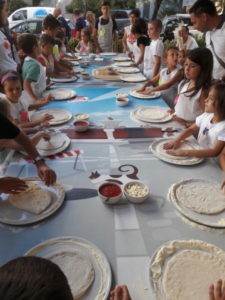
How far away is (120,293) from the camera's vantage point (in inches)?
34.6

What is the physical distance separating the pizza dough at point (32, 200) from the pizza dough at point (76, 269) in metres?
0.29

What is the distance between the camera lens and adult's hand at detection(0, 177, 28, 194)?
1263 millimetres

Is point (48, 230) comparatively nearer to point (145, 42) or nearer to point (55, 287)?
point (55, 287)

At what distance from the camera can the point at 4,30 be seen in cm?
306

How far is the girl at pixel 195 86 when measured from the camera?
218 centimetres

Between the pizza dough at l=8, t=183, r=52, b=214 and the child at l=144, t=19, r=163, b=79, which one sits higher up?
the child at l=144, t=19, r=163, b=79

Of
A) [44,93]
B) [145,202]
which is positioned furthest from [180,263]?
[44,93]

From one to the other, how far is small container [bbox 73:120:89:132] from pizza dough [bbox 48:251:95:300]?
114cm

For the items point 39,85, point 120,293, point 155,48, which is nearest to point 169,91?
point 155,48

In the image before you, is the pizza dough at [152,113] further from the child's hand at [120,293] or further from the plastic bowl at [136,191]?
the child's hand at [120,293]

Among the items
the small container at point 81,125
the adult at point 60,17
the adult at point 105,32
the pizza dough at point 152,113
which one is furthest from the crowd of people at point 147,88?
the adult at point 60,17

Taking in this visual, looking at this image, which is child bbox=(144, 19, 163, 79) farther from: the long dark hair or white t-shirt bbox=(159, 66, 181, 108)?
the long dark hair

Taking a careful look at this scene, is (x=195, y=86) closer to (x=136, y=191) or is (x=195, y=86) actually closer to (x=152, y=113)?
(x=152, y=113)

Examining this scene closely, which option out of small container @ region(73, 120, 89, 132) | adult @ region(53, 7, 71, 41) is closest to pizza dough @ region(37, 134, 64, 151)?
small container @ region(73, 120, 89, 132)
